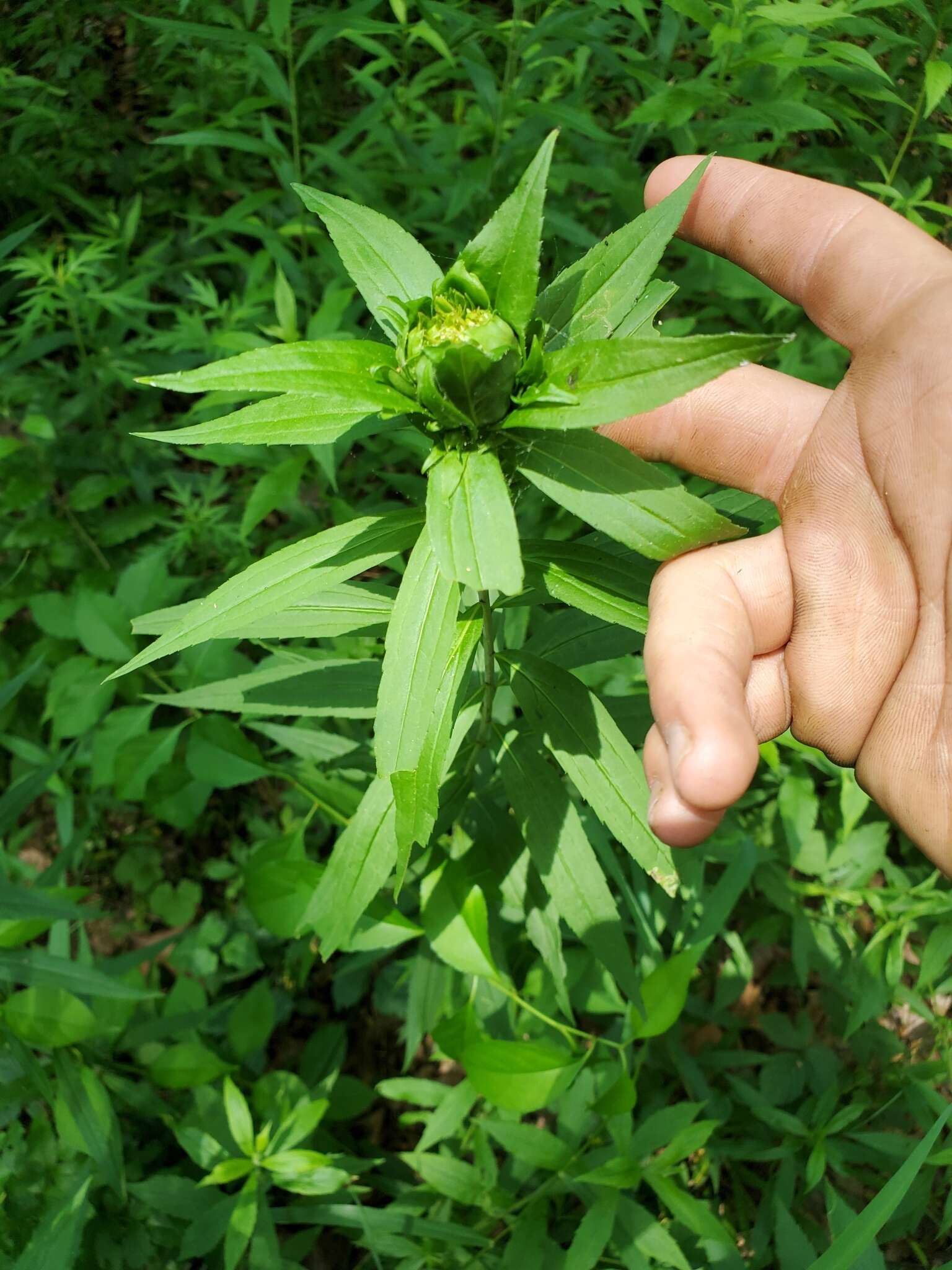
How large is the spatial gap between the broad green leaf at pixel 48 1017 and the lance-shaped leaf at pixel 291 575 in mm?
1131

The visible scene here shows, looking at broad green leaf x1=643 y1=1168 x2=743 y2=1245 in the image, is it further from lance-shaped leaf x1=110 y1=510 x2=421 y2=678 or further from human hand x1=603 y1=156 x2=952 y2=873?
lance-shaped leaf x1=110 y1=510 x2=421 y2=678

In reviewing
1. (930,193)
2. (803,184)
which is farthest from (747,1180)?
(930,193)

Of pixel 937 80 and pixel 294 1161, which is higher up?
pixel 937 80

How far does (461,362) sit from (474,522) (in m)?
0.23

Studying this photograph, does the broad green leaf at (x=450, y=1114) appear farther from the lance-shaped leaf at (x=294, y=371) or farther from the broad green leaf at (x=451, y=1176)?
the lance-shaped leaf at (x=294, y=371)

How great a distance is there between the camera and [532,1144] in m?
2.22

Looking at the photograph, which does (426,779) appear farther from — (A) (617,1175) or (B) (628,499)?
(A) (617,1175)

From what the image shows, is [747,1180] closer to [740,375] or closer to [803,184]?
[740,375]

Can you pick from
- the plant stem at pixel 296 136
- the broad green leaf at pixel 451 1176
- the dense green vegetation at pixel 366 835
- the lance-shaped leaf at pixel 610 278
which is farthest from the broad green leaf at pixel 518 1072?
the plant stem at pixel 296 136

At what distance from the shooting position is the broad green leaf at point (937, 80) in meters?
2.47

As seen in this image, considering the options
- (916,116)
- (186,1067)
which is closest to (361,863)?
(186,1067)

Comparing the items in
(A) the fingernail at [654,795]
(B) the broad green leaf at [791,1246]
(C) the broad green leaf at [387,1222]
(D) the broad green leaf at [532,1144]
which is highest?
(A) the fingernail at [654,795]

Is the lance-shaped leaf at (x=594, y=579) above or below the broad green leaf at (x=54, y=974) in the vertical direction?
above

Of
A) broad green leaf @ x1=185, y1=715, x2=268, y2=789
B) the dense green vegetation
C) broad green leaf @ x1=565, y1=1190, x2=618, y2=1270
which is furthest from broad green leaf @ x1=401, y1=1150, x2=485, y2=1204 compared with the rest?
broad green leaf @ x1=185, y1=715, x2=268, y2=789
